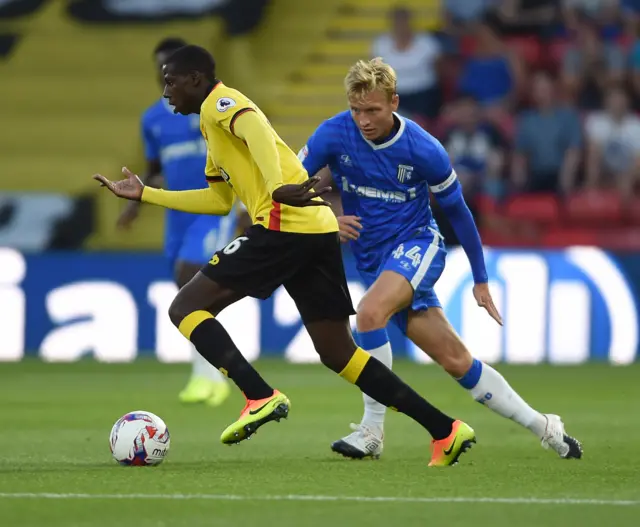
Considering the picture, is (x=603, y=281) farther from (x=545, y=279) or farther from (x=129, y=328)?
(x=129, y=328)

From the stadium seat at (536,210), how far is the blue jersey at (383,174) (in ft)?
27.6

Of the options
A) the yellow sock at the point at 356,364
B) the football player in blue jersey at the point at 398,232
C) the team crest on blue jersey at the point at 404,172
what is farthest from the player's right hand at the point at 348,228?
the yellow sock at the point at 356,364

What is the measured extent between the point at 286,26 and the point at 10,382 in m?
8.81

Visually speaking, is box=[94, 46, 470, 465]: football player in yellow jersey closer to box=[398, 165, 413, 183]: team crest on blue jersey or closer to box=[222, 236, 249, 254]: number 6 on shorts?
box=[222, 236, 249, 254]: number 6 on shorts

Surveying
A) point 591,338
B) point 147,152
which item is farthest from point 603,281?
point 147,152

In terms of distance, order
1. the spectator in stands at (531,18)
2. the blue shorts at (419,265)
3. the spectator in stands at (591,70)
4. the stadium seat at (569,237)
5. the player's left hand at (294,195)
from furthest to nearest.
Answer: the spectator in stands at (531,18), the spectator in stands at (591,70), the stadium seat at (569,237), the blue shorts at (419,265), the player's left hand at (294,195)

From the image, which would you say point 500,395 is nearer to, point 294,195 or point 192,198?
point 294,195

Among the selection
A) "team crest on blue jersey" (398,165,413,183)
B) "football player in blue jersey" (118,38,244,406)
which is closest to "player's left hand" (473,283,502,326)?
"team crest on blue jersey" (398,165,413,183)

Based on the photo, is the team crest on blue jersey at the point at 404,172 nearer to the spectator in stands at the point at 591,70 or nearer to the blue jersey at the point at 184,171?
the blue jersey at the point at 184,171

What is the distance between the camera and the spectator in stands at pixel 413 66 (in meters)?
16.8

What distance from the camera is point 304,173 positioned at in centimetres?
698

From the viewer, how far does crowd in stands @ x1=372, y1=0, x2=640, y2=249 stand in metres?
15.7

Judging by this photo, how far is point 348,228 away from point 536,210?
882cm

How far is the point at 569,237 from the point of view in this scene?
15578 mm
